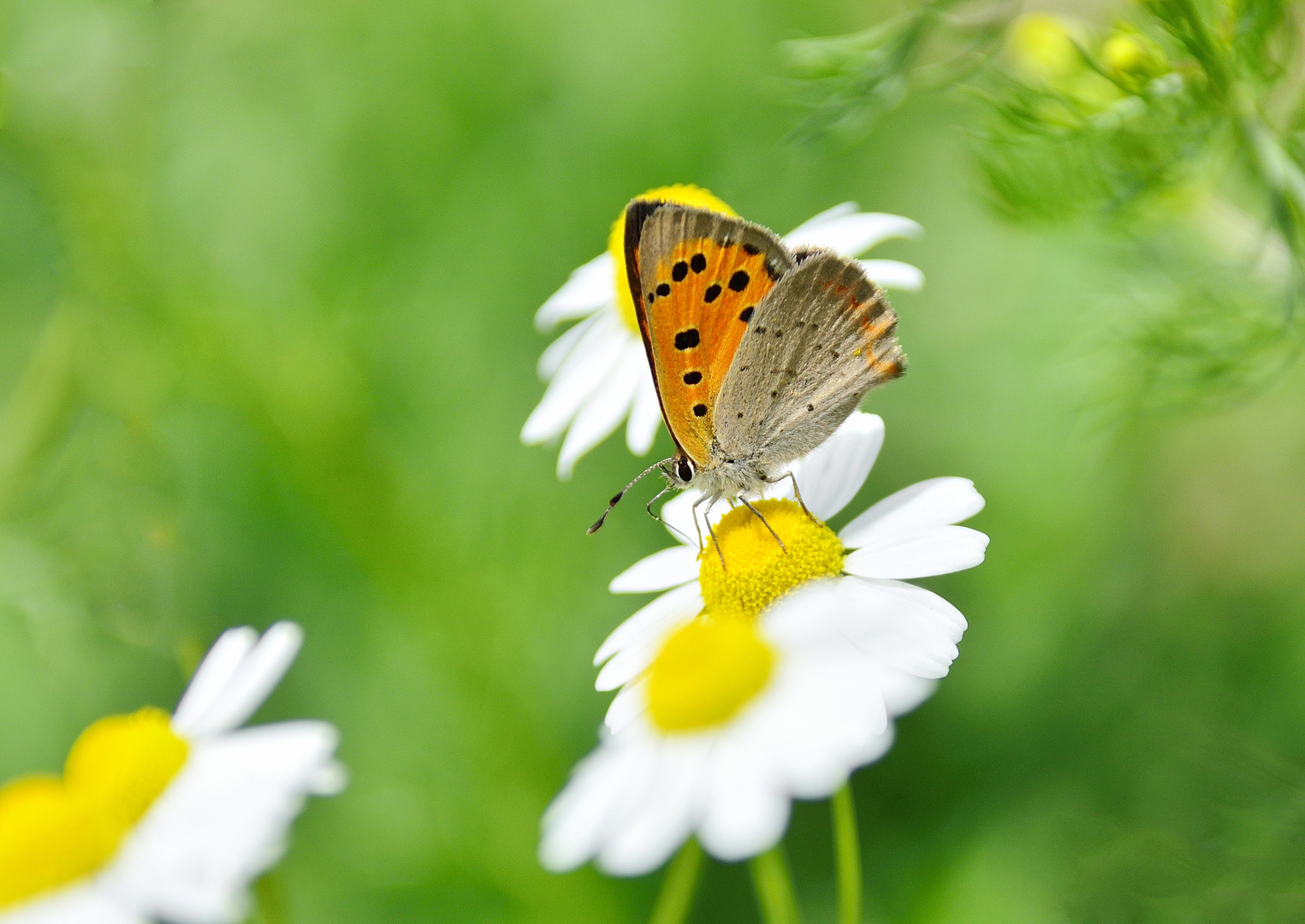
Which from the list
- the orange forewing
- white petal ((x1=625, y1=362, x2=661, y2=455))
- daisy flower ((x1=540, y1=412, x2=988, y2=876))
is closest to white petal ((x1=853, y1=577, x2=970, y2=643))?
daisy flower ((x1=540, y1=412, x2=988, y2=876))

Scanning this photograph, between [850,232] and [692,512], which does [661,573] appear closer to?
[692,512]

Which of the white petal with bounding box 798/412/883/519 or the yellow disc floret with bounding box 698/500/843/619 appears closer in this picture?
the yellow disc floret with bounding box 698/500/843/619

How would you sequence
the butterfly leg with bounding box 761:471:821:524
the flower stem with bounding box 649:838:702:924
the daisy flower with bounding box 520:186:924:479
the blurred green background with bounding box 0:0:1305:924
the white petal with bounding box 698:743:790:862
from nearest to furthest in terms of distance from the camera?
the white petal with bounding box 698:743:790:862 < the flower stem with bounding box 649:838:702:924 < the butterfly leg with bounding box 761:471:821:524 < the daisy flower with bounding box 520:186:924:479 < the blurred green background with bounding box 0:0:1305:924

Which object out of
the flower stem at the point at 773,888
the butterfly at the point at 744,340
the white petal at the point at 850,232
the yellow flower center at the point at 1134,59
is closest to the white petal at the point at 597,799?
the flower stem at the point at 773,888

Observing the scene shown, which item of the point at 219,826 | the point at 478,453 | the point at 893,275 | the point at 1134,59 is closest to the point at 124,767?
the point at 219,826

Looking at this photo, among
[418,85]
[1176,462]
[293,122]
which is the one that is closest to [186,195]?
[293,122]

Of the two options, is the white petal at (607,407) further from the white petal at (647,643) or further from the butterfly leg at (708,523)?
the white petal at (647,643)

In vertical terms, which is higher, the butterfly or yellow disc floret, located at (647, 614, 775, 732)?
the butterfly

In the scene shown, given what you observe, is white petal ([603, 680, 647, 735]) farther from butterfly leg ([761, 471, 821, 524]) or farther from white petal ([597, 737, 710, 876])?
butterfly leg ([761, 471, 821, 524])
